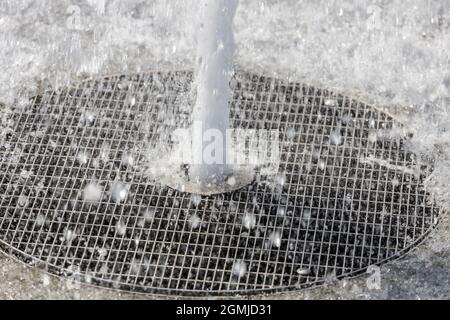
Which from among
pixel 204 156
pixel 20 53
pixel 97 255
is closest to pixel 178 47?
pixel 20 53

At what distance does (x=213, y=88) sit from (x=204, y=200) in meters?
0.64

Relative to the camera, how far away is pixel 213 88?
5465 mm

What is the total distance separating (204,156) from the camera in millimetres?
5633

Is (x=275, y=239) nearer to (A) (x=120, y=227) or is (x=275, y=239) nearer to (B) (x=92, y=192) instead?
(A) (x=120, y=227)

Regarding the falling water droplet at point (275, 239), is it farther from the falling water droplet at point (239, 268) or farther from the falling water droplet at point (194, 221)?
the falling water droplet at point (194, 221)

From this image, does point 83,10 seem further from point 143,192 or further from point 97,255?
point 97,255

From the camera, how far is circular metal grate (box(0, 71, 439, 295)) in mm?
5117

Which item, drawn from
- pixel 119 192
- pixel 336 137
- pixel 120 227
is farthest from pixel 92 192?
pixel 336 137

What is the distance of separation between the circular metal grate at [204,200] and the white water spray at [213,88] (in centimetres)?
19

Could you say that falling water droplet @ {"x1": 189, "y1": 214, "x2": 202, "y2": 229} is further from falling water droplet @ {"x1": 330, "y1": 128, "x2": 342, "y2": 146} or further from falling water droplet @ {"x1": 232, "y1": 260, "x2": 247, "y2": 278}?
falling water droplet @ {"x1": 330, "y1": 128, "x2": 342, "y2": 146}

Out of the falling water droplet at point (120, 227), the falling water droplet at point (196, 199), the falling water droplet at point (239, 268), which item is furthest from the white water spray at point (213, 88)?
the falling water droplet at point (239, 268)

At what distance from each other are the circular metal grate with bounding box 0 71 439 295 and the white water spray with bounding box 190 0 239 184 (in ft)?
0.62

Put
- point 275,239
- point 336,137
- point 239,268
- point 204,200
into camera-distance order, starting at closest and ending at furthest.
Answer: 1. point 239,268
2. point 275,239
3. point 204,200
4. point 336,137

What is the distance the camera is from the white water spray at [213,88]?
530 cm
